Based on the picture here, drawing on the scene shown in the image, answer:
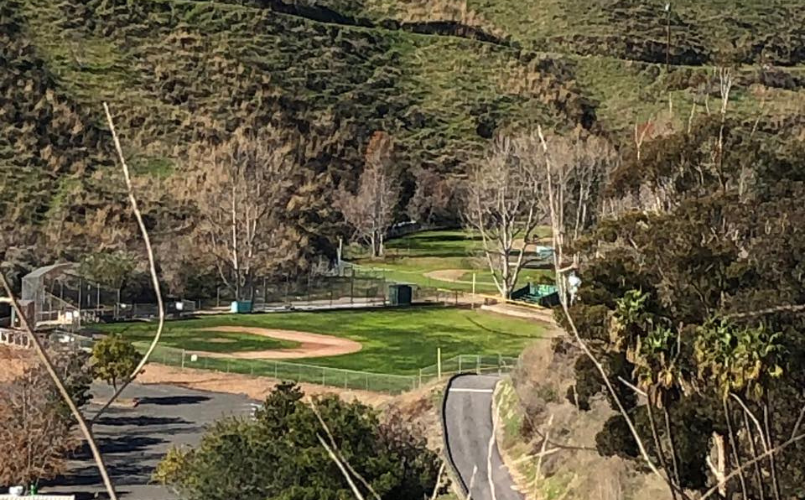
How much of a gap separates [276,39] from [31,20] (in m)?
18.6

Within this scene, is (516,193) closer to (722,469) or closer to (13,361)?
(13,361)

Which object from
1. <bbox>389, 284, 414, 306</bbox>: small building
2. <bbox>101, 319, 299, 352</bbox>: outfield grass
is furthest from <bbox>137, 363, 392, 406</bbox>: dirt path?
<bbox>389, 284, 414, 306</bbox>: small building

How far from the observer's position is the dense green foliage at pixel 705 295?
14.3m

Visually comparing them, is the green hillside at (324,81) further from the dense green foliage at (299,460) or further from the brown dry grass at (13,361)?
the dense green foliage at (299,460)

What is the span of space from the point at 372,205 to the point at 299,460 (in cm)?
5474

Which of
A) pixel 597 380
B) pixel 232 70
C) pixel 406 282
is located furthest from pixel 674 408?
pixel 232 70

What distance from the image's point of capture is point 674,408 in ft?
58.1

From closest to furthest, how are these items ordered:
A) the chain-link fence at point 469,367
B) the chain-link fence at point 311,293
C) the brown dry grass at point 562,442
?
the brown dry grass at point 562,442
the chain-link fence at point 469,367
the chain-link fence at point 311,293

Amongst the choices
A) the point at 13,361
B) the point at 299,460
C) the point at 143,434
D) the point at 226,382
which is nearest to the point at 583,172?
the point at 226,382

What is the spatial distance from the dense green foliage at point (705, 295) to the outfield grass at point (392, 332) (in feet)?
62.7

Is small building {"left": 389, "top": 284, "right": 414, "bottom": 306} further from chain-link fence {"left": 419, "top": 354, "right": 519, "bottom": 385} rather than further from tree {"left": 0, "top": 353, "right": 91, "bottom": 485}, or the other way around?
tree {"left": 0, "top": 353, "right": 91, "bottom": 485}

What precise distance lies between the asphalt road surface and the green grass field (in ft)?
83.3

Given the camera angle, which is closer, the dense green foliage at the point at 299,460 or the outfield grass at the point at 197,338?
the dense green foliage at the point at 299,460

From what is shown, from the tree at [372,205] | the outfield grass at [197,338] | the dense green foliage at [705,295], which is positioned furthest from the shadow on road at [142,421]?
the tree at [372,205]
